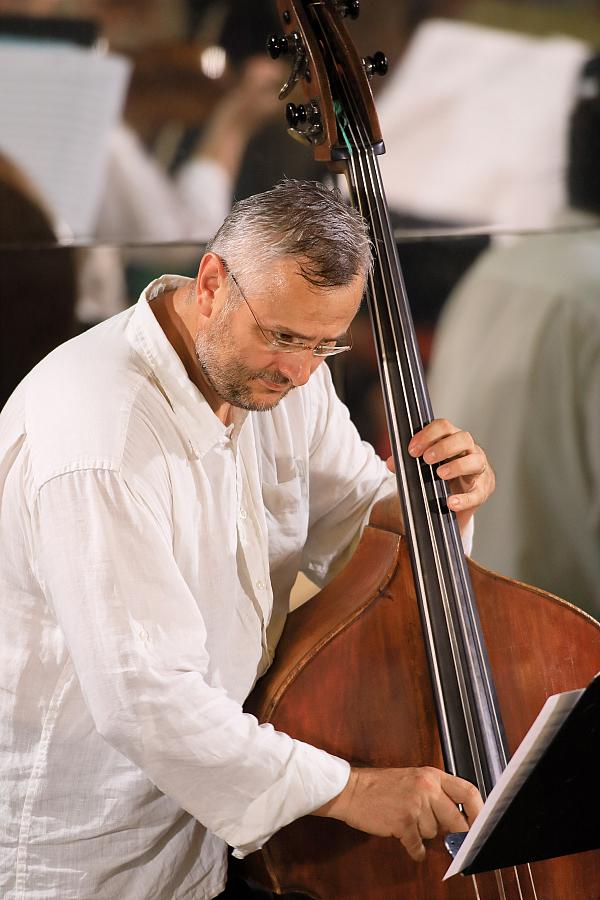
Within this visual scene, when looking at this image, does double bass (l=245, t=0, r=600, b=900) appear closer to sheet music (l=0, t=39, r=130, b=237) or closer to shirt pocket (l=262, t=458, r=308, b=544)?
shirt pocket (l=262, t=458, r=308, b=544)

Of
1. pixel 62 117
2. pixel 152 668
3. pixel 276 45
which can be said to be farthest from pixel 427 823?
pixel 62 117

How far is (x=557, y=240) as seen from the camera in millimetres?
2506

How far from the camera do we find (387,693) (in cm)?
126

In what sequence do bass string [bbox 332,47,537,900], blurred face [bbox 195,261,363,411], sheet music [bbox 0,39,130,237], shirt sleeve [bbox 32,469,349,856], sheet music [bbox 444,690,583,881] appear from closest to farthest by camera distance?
sheet music [bbox 444,690,583,881]
shirt sleeve [bbox 32,469,349,856]
blurred face [bbox 195,261,363,411]
bass string [bbox 332,47,537,900]
sheet music [bbox 0,39,130,237]

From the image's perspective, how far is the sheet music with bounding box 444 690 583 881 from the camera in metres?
0.89

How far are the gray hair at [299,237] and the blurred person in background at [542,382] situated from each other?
1359 mm

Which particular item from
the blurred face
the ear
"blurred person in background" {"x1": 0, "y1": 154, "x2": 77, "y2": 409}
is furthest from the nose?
"blurred person in background" {"x1": 0, "y1": 154, "x2": 77, "y2": 409}

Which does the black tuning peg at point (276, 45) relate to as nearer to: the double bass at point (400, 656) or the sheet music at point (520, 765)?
the double bass at point (400, 656)

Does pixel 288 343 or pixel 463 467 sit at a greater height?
pixel 288 343

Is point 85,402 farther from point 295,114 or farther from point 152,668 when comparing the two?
point 295,114

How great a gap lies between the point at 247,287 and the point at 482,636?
0.53 meters

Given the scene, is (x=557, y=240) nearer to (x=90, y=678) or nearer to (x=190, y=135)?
(x=190, y=135)

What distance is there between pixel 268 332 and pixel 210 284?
98 millimetres

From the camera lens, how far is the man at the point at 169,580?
1063 millimetres
